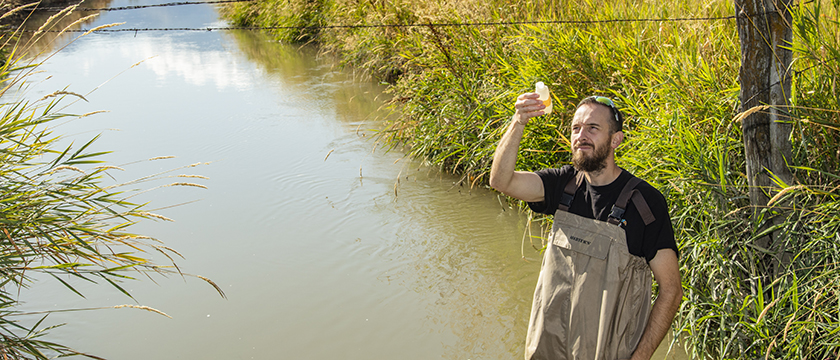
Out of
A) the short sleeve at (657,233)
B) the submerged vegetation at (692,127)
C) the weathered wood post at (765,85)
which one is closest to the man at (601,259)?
the short sleeve at (657,233)

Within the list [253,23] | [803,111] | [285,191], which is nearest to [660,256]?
[803,111]

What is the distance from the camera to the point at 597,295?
2109 millimetres

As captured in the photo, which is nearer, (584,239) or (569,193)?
(584,239)

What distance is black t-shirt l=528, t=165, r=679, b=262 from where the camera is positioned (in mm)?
2059

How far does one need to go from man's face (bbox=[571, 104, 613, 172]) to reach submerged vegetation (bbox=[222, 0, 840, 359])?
1.97 feet

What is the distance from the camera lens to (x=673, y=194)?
336 cm

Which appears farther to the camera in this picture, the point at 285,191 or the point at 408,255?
the point at 285,191

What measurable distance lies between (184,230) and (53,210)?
238 centimetres

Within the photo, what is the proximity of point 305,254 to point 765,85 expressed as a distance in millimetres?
3470

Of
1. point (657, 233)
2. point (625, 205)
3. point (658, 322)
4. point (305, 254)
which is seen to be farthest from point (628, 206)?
point (305, 254)

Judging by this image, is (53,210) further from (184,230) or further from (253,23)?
(253,23)

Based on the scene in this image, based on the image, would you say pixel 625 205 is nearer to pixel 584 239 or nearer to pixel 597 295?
pixel 584 239

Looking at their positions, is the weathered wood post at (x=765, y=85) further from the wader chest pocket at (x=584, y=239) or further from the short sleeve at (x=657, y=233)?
the wader chest pocket at (x=584, y=239)

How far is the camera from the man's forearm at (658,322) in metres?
2.04
